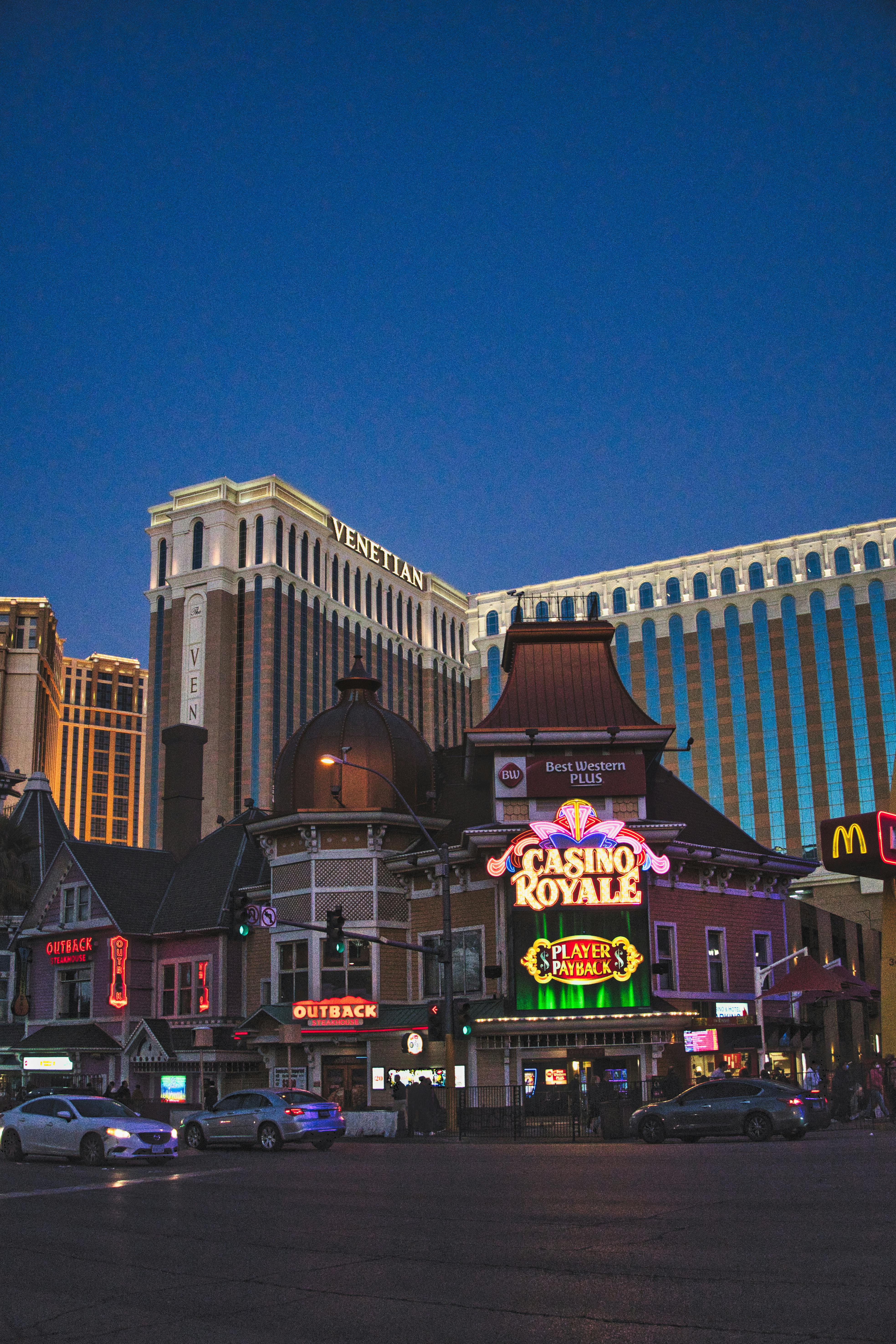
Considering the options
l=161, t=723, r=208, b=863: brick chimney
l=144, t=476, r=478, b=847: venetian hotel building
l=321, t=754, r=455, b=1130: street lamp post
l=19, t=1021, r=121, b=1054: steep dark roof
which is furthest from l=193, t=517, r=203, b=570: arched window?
l=321, t=754, r=455, b=1130: street lamp post

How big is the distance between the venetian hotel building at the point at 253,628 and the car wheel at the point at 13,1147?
113 m

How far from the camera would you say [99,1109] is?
79.4ft

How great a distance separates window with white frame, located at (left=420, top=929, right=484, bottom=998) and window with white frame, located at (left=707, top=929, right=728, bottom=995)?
7.33 m

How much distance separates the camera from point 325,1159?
78.9 ft

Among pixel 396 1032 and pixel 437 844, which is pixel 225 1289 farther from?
pixel 396 1032

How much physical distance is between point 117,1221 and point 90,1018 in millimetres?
35732

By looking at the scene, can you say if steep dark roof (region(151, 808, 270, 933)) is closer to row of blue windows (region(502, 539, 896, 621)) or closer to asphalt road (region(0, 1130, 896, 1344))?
asphalt road (region(0, 1130, 896, 1344))

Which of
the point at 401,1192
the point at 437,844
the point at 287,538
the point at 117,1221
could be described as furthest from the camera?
the point at 287,538

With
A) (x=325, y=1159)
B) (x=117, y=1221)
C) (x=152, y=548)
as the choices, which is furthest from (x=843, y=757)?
(x=117, y=1221)

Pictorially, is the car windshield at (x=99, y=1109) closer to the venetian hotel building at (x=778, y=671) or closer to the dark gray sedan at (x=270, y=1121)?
the dark gray sedan at (x=270, y=1121)

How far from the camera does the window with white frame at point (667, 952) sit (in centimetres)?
3825

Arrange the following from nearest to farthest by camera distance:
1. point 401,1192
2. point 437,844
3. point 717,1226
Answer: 1. point 717,1226
2. point 401,1192
3. point 437,844

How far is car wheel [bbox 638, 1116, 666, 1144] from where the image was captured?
2627 cm

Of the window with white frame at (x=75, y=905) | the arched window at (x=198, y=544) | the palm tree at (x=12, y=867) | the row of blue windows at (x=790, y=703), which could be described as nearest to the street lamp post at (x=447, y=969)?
the palm tree at (x=12, y=867)
